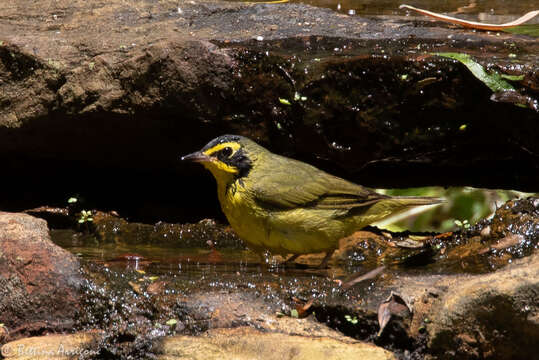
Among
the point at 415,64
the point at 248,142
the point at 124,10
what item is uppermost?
the point at 124,10

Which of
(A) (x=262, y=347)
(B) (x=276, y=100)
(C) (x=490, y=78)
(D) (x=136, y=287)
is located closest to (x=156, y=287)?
(D) (x=136, y=287)

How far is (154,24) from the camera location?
709 centimetres

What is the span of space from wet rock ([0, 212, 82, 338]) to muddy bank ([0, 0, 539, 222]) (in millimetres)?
2022

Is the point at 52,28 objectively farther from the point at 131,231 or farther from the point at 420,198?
the point at 420,198

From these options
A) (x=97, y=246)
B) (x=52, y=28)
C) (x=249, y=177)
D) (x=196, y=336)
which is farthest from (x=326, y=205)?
(x=52, y=28)

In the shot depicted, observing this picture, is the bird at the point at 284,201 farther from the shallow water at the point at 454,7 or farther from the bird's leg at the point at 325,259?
the shallow water at the point at 454,7

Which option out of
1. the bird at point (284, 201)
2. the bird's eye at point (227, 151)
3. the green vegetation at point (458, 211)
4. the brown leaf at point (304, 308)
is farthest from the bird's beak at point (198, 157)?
the green vegetation at point (458, 211)

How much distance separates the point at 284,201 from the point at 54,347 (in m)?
1.88

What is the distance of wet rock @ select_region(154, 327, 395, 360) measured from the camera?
3.70 m

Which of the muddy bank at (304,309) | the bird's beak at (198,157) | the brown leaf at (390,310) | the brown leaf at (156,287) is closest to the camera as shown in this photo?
the muddy bank at (304,309)

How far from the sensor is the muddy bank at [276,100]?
573 cm

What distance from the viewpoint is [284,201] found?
510cm

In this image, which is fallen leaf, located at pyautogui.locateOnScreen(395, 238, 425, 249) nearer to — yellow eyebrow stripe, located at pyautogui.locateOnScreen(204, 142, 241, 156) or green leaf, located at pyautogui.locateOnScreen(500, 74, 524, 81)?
green leaf, located at pyautogui.locateOnScreen(500, 74, 524, 81)

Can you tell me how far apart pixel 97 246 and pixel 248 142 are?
5.93ft
